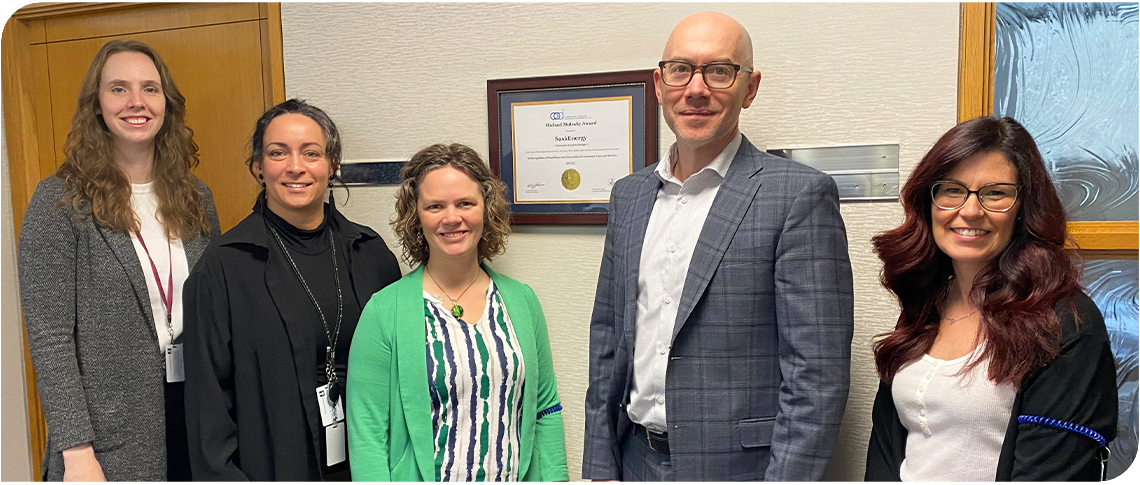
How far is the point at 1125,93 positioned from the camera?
172 cm

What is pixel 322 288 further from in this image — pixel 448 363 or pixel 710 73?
pixel 710 73

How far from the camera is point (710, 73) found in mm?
1470

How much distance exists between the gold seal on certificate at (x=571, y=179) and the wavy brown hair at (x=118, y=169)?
1096mm

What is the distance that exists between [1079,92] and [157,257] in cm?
254

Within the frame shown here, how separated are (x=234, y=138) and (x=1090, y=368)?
2562 millimetres

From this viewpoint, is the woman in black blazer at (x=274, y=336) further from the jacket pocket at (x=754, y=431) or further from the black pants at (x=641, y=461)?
the jacket pocket at (x=754, y=431)

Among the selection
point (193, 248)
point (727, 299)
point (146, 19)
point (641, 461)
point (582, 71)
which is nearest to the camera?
point (727, 299)

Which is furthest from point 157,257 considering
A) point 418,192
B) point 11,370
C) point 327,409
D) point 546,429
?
point 11,370

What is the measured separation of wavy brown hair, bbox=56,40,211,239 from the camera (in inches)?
71.5

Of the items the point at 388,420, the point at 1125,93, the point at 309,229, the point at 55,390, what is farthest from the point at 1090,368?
the point at 55,390

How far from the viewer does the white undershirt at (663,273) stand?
1521 millimetres

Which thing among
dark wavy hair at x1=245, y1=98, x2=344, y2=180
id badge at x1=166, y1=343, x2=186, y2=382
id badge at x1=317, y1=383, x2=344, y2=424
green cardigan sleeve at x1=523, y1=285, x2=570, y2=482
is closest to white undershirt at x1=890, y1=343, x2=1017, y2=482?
green cardigan sleeve at x1=523, y1=285, x2=570, y2=482

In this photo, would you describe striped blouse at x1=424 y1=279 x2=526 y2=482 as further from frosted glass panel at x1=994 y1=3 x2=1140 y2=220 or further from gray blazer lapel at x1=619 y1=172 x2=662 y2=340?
frosted glass panel at x1=994 y1=3 x2=1140 y2=220

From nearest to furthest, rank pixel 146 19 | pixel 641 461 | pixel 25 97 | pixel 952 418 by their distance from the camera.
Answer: pixel 952 418 < pixel 641 461 < pixel 146 19 < pixel 25 97
